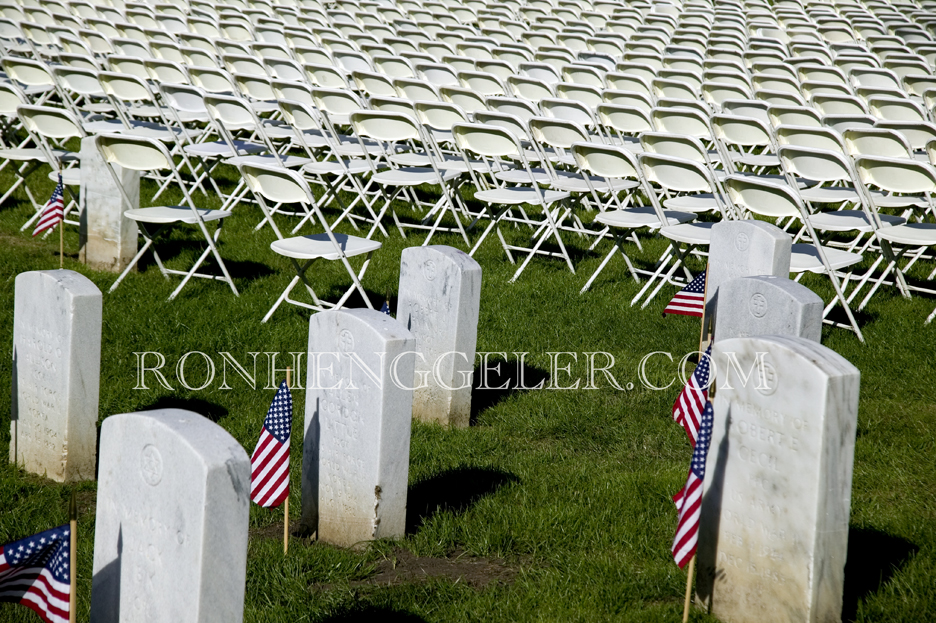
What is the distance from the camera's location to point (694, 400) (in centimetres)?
428

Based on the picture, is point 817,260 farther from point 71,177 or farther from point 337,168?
point 71,177

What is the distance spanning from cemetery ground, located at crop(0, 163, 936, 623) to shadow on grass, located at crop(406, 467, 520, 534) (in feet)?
0.04

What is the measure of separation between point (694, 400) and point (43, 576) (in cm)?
260

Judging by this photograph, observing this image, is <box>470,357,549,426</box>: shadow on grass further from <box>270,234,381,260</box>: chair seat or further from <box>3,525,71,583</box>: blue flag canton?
<box>3,525,71,583</box>: blue flag canton

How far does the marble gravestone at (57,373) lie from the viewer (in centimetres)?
433

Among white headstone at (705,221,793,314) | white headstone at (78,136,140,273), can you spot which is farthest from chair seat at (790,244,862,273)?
white headstone at (78,136,140,273)

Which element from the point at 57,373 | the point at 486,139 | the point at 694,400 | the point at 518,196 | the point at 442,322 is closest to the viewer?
the point at 694,400

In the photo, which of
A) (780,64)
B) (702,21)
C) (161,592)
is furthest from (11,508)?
(702,21)

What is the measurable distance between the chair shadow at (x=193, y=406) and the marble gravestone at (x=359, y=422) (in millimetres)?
1300

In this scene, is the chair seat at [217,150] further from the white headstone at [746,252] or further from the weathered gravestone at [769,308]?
the weathered gravestone at [769,308]

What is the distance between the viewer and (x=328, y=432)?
13.3 ft

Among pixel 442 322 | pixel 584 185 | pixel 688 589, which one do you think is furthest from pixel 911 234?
pixel 688 589

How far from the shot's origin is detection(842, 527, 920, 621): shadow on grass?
11.8 feet

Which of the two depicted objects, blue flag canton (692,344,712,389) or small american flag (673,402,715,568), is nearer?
small american flag (673,402,715,568)
